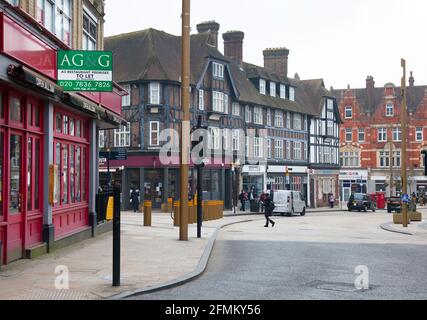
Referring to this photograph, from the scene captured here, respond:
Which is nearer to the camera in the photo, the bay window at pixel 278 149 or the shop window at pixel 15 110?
the shop window at pixel 15 110

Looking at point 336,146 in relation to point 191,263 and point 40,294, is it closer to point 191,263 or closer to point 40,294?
point 191,263

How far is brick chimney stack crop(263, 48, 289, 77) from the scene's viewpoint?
2343 inches

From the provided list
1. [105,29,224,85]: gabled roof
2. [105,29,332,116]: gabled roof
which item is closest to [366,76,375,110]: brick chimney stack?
[105,29,332,116]: gabled roof

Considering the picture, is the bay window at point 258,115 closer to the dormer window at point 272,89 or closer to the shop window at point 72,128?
the dormer window at point 272,89

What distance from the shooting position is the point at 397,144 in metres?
74.5

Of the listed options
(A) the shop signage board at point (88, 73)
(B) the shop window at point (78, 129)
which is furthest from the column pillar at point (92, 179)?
(A) the shop signage board at point (88, 73)

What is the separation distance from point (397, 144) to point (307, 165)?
20322 mm

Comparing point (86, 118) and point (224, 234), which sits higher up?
point (86, 118)

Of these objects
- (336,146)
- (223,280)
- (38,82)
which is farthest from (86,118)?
(336,146)

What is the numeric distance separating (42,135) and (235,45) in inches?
1611

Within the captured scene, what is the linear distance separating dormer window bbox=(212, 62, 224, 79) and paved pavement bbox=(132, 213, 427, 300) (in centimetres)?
2760

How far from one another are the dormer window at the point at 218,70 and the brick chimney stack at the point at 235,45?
6.94 meters

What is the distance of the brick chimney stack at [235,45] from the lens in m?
53.1

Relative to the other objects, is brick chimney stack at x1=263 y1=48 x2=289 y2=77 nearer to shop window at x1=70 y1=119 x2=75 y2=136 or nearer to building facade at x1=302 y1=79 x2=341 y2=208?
building facade at x1=302 y1=79 x2=341 y2=208
